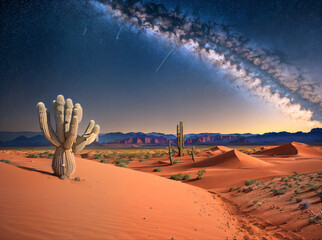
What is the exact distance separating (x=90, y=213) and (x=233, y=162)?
21.3 meters

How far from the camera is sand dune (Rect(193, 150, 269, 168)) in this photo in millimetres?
21453

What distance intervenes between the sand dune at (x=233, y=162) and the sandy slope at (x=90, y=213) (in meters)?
16.1

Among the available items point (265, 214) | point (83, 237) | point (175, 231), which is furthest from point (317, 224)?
point (83, 237)

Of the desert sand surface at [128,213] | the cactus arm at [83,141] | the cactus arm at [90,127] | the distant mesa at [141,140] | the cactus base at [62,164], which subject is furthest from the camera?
the distant mesa at [141,140]

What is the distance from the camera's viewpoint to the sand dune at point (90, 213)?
11.7 feet

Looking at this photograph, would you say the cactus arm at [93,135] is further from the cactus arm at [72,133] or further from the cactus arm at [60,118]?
the cactus arm at [60,118]

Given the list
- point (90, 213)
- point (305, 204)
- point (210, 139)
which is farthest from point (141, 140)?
point (90, 213)

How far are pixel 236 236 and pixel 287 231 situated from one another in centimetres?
203

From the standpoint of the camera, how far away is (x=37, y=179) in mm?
6664

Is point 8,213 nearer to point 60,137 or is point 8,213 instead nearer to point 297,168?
point 60,137

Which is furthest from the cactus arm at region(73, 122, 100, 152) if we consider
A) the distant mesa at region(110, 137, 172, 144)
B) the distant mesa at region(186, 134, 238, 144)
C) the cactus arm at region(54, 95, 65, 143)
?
the distant mesa at region(186, 134, 238, 144)

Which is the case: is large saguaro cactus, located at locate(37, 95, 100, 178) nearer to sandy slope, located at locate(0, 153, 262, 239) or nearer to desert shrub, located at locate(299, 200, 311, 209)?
sandy slope, located at locate(0, 153, 262, 239)

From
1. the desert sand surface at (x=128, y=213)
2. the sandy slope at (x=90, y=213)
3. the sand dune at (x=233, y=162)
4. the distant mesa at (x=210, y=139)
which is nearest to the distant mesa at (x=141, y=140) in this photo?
the distant mesa at (x=210, y=139)

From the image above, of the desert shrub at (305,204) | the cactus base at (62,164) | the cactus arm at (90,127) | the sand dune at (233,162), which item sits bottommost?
the sand dune at (233,162)
